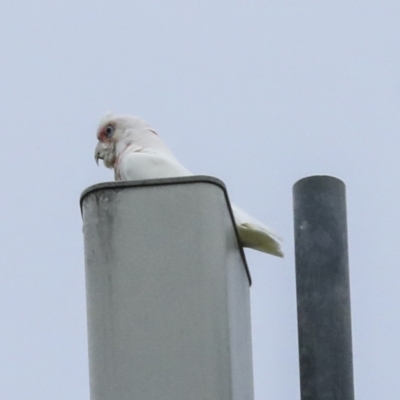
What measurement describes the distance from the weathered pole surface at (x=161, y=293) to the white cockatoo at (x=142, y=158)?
1.86 ft

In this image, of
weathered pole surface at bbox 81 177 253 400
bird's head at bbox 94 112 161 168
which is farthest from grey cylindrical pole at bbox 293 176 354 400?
bird's head at bbox 94 112 161 168

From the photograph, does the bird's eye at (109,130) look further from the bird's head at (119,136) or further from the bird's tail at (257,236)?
the bird's tail at (257,236)

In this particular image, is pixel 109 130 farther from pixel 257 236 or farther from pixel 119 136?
pixel 257 236

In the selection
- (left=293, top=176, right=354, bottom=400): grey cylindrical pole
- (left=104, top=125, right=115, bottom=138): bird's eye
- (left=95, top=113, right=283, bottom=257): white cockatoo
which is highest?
(left=104, top=125, right=115, bottom=138): bird's eye

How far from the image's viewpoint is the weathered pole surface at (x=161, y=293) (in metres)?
2.48

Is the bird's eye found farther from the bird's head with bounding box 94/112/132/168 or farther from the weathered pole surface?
the weathered pole surface

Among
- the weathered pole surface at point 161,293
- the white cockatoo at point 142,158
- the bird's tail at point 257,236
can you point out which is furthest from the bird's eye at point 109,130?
the weathered pole surface at point 161,293

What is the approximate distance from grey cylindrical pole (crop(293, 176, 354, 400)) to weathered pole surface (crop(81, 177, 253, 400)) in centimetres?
24

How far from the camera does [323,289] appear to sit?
115 inches

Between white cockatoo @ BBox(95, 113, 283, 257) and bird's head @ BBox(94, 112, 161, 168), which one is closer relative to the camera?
white cockatoo @ BBox(95, 113, 283, 257)

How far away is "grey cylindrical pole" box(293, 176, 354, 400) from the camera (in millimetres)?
2867

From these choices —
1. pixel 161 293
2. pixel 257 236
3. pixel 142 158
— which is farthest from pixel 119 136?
pixel 161 293

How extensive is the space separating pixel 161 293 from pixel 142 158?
64.8 inches

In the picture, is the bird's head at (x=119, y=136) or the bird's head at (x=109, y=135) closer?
the bird's head at (x=119, y=136)
